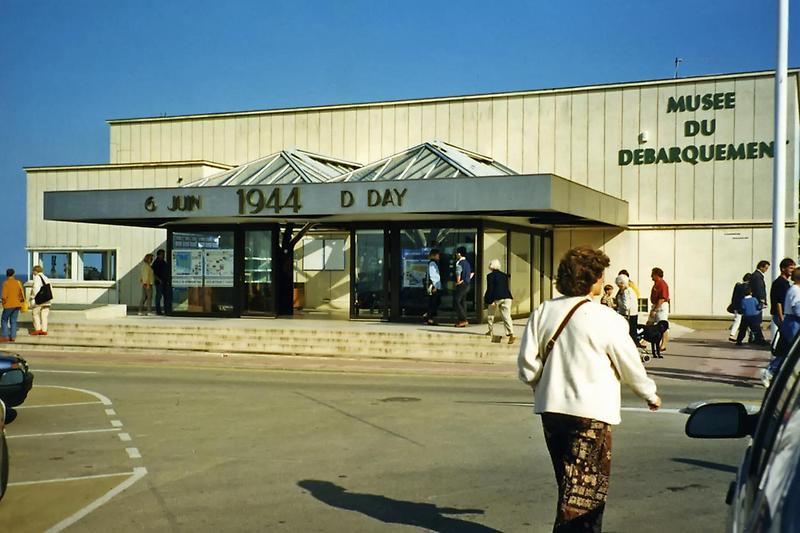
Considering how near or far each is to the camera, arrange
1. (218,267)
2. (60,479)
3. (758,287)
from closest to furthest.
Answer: (60,479), (758,287), (218,267)

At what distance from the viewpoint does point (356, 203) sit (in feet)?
79.0

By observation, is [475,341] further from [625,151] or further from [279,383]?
[625,151]

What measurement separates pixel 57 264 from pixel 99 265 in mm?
1878

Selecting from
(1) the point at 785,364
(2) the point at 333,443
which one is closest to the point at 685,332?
(2) the point at 333,443

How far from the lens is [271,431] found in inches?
411

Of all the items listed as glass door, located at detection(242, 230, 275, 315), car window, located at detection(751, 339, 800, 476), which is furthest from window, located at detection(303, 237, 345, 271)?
car window, located at detection(751, 339, 800, 476)

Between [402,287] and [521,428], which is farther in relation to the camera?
[402,287]

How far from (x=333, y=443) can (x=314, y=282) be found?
22.6 meters

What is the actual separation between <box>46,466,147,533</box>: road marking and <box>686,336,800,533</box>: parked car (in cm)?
478

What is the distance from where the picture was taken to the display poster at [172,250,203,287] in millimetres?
28188

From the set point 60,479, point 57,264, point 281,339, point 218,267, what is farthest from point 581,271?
point 57,264

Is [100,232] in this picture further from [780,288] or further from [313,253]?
[780,288]

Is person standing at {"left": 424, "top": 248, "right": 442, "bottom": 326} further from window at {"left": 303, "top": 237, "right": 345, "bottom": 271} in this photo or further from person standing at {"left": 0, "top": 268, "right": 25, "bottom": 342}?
person standing at {"left": 0, "top": 268, "right": 25, "bottom": 342}

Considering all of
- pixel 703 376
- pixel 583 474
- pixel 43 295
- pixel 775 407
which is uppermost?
pixel 775 407
